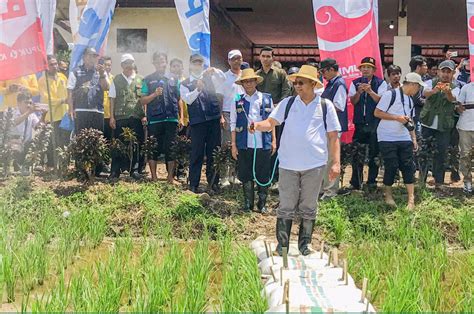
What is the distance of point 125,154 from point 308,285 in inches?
163

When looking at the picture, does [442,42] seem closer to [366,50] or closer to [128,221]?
[366,50]

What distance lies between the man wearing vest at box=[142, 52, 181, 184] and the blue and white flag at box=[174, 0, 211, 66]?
452mm

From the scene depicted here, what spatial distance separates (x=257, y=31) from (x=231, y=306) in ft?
47.7

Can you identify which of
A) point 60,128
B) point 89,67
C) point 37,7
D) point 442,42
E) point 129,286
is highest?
point 442,42

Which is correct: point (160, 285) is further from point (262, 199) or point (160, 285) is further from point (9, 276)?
point (262, 199)

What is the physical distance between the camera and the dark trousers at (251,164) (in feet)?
21.0

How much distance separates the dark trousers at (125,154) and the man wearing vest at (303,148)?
2989mm

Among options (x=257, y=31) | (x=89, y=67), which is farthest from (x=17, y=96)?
(x=257, y=31)

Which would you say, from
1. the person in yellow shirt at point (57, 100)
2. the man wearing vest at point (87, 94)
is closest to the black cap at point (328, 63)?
the man wearing vest at point (87, 94)

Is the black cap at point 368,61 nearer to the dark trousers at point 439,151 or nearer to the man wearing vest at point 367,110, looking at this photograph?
the man wearing vest at point 367,110

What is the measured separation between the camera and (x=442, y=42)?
1917 cm

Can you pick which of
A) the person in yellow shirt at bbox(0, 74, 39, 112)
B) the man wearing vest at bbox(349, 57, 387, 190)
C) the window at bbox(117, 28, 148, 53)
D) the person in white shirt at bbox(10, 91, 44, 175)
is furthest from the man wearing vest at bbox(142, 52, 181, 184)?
the window at bbox(117, 28, 148, 53)

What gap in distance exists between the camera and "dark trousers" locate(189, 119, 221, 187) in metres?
7.10

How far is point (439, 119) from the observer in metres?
7.34
